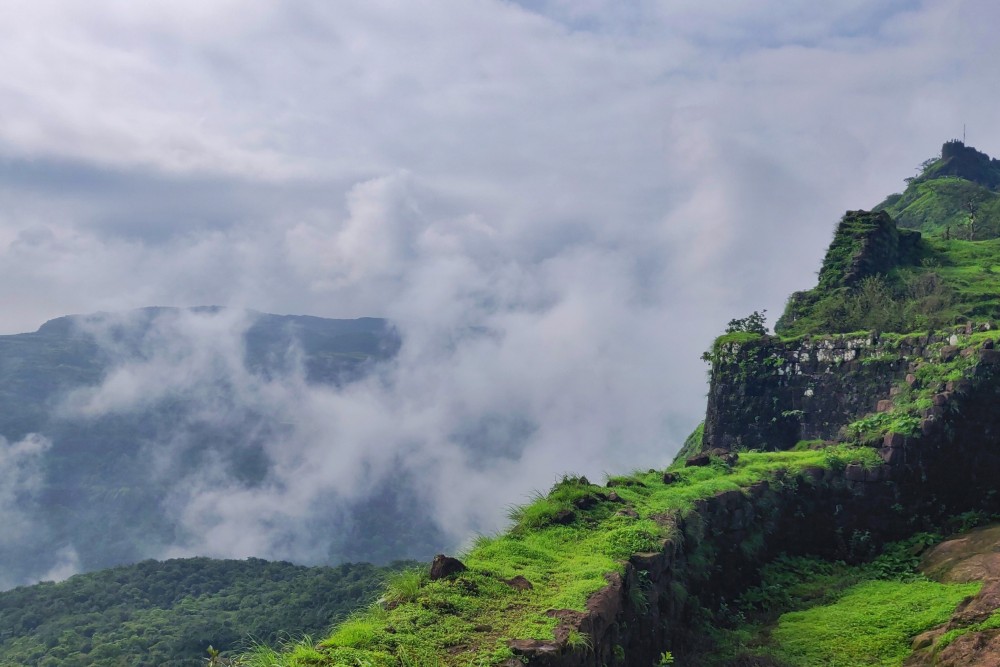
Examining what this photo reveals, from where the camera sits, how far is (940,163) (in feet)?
363

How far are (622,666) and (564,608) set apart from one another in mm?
1828

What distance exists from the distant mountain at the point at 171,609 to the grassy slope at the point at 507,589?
3758 centimetres

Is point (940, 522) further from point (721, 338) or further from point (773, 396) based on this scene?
point (721, 338)

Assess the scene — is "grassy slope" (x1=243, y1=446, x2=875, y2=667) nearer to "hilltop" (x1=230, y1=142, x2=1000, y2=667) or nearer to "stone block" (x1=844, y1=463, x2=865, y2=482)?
"hilltop" (x1=230, y1=142, x2=1000, y2=667)

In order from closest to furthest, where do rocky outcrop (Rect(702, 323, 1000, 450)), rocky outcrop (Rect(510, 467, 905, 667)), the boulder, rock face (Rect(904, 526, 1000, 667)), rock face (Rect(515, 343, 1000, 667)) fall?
rocky outcrop (Rect(510, 467, 905, 667)) → rock face (Rect(904, 526, 1000, 667)) → the boulder → rock face (Rect(515, 343, 1000, 667)) → rocky outcrop (Rect(702, 323, 1000, 450))

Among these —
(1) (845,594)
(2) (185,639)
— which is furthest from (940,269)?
(2) (185,639)

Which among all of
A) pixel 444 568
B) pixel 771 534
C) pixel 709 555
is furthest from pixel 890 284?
pixel 444 568

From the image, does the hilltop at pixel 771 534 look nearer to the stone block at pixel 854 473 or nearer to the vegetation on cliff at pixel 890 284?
the stone block at pixel 854 473

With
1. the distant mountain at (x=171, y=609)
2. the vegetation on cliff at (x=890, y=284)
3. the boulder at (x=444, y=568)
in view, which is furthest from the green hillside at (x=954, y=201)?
the boulder at (x=444, y=568)

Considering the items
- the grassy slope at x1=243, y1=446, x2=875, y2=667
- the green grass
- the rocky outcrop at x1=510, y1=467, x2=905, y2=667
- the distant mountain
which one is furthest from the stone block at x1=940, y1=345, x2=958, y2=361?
the distant mountain

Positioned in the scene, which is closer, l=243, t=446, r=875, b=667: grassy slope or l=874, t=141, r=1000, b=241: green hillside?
l=243, t=446, r=875, b=667: grassy slope

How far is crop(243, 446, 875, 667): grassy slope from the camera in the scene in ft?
29.2

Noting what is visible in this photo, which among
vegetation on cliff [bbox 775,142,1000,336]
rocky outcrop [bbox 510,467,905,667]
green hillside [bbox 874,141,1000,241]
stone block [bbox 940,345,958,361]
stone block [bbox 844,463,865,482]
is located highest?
green hillside [bbox 874,141,1000,241]

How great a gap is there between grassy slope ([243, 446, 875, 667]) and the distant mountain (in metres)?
37.6
